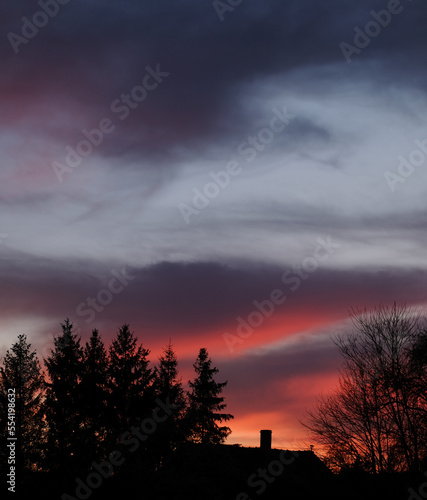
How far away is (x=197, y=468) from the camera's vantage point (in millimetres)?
27672

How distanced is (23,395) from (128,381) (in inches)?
390

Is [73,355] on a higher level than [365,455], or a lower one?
higher

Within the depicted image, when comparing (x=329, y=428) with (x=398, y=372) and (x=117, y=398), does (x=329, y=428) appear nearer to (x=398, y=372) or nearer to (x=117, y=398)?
(x=398, y=372)

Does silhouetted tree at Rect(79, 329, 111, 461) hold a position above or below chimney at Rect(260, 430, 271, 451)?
above

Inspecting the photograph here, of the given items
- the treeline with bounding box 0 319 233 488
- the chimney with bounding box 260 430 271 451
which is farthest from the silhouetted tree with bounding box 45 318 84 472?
the chimney with bounding box 260 430 271 451

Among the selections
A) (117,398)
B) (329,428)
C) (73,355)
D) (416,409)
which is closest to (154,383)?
(117,398)

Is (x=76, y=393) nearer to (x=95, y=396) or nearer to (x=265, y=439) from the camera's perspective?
(x=95, y=396)

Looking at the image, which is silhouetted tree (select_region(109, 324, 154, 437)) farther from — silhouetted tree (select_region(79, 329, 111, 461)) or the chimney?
the chimney

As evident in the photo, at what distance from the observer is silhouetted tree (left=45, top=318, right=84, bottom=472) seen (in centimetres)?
5709

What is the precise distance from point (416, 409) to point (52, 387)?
3707 centimetres

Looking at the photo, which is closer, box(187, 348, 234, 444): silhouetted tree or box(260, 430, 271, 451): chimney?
box(260, 430, 271, 451): chimney

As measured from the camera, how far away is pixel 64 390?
59875 mm

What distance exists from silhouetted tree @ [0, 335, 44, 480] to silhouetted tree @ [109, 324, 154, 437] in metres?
6.86

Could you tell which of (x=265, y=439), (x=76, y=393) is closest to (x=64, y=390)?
(x=76, y=393)
